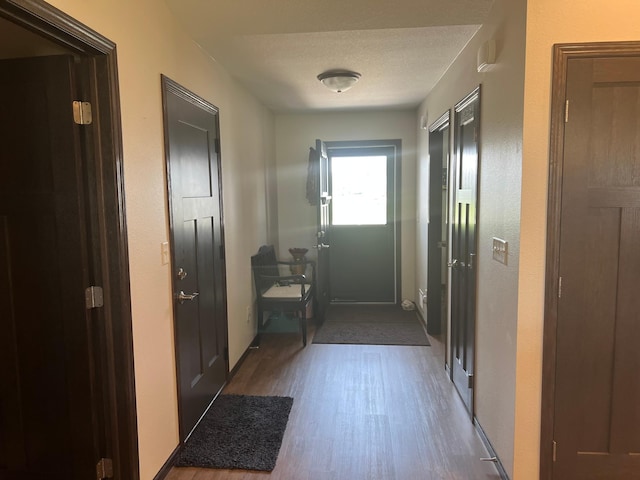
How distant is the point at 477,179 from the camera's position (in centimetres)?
256

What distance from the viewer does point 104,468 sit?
76.2 inches

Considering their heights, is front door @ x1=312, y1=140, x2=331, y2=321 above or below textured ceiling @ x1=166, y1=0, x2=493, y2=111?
below

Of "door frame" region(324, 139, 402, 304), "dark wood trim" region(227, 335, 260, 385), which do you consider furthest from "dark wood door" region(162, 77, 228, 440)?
"door frame" region(324, 139, 402, 304)

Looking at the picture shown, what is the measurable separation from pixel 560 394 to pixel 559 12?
5.49ft

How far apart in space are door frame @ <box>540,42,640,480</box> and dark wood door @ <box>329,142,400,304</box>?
11.7ft

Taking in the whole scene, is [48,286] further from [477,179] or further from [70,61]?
[477,179]

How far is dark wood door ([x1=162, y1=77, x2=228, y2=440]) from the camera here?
241cm

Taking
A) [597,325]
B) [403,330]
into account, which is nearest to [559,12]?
[597,325]

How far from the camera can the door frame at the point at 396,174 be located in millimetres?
5336

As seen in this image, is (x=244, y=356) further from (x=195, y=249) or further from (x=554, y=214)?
(x=554, y=214)

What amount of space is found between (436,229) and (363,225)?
135 cm

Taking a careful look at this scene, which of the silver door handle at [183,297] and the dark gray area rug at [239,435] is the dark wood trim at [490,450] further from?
the silver door handle at [183,297]

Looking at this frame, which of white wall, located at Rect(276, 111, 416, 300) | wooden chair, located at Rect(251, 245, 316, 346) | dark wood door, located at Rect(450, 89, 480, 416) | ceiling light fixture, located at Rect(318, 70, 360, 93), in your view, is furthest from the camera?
white wall, located at Rect(276, 111, 416, 300)

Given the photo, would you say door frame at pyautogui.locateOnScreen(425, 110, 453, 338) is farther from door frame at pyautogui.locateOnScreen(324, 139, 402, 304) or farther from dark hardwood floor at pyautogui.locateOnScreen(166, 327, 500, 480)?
door frame at pyautogui.locateOnScreen(324, 139, 402, 304)
